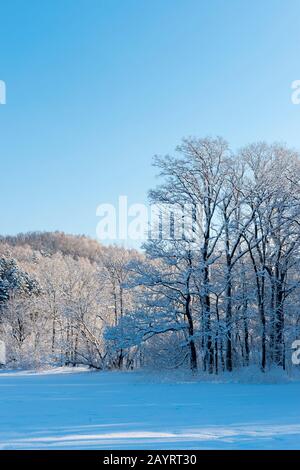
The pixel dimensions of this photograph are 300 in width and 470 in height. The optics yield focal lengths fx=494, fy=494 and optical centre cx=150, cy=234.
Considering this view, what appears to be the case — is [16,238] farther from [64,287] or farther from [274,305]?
[274,305]

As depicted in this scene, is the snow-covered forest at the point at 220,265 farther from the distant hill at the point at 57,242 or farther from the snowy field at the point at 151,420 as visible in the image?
the distant hill at the point at 57,242

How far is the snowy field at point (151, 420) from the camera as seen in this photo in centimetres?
737

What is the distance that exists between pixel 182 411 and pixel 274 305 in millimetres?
17277

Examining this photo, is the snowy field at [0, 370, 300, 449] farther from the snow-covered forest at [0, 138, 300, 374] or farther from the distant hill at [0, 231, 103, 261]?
the distant hill at [0, 231, 103, 261]

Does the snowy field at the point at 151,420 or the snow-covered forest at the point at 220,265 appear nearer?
the snowy field at the point at 151,420

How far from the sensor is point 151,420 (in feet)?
32.4

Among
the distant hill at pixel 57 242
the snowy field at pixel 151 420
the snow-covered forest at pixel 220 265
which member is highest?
the distant hill at pixel 57 242

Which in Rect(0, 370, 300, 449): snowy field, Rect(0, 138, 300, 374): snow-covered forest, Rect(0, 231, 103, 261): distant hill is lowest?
Rect(0, 370, 300, 449): snowy field

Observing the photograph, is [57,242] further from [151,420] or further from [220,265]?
[151,420]

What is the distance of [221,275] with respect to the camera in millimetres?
25906

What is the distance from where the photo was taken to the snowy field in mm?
7367

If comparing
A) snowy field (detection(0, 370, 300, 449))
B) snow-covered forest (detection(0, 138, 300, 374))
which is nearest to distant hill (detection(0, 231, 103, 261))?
snow-covered forest (detection(0, 138, 300, 374))

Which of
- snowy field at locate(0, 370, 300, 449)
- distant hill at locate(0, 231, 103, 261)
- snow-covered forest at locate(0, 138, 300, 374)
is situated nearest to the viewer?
snowy field at locate(0, 370, 300, 449)

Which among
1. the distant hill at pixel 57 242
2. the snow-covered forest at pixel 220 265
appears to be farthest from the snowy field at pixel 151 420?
the distant hill at pixel 57 242
